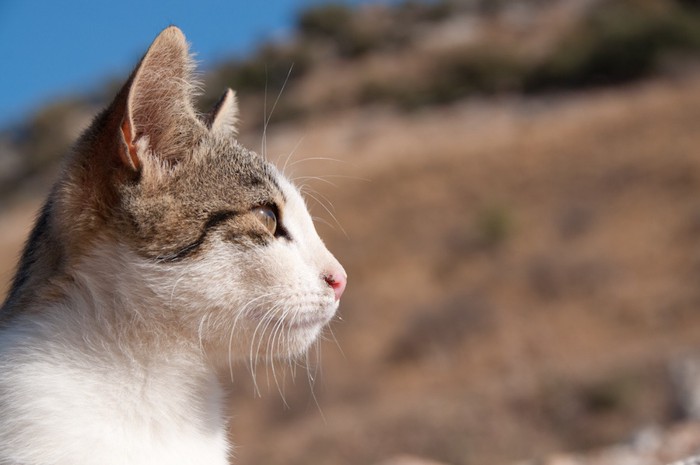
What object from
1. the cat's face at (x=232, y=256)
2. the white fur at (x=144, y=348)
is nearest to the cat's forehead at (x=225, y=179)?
the cat's face at (x=232, y=256)

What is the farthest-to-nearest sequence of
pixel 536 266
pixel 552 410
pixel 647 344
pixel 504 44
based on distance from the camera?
pixel 504 44 → pixel 536 266 → pixel 647 344 → pixel 552 410

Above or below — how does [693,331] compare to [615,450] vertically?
above

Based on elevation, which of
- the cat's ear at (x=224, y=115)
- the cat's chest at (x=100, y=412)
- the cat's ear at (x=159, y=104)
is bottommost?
the cat's chest at (x=100, y=412)

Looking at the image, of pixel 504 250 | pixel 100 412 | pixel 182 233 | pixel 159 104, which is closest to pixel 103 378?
pixel 100 412

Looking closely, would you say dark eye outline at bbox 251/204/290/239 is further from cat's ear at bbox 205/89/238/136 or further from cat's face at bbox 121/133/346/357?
cat's ear at bbox 205/89/238/136

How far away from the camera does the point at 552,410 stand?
12.1 metres

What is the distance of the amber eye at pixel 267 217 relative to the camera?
3.28m

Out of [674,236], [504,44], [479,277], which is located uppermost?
[504,44]

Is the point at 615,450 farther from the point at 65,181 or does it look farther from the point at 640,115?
the point at 640,115

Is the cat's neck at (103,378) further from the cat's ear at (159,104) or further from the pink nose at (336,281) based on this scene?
the pink nose at (336,281)

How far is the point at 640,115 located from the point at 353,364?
12403 mm

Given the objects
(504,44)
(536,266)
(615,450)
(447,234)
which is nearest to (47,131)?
(504,44)

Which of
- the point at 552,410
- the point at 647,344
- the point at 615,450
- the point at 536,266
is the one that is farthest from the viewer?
the point at 536,266

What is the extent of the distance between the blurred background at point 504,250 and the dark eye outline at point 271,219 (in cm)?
58
